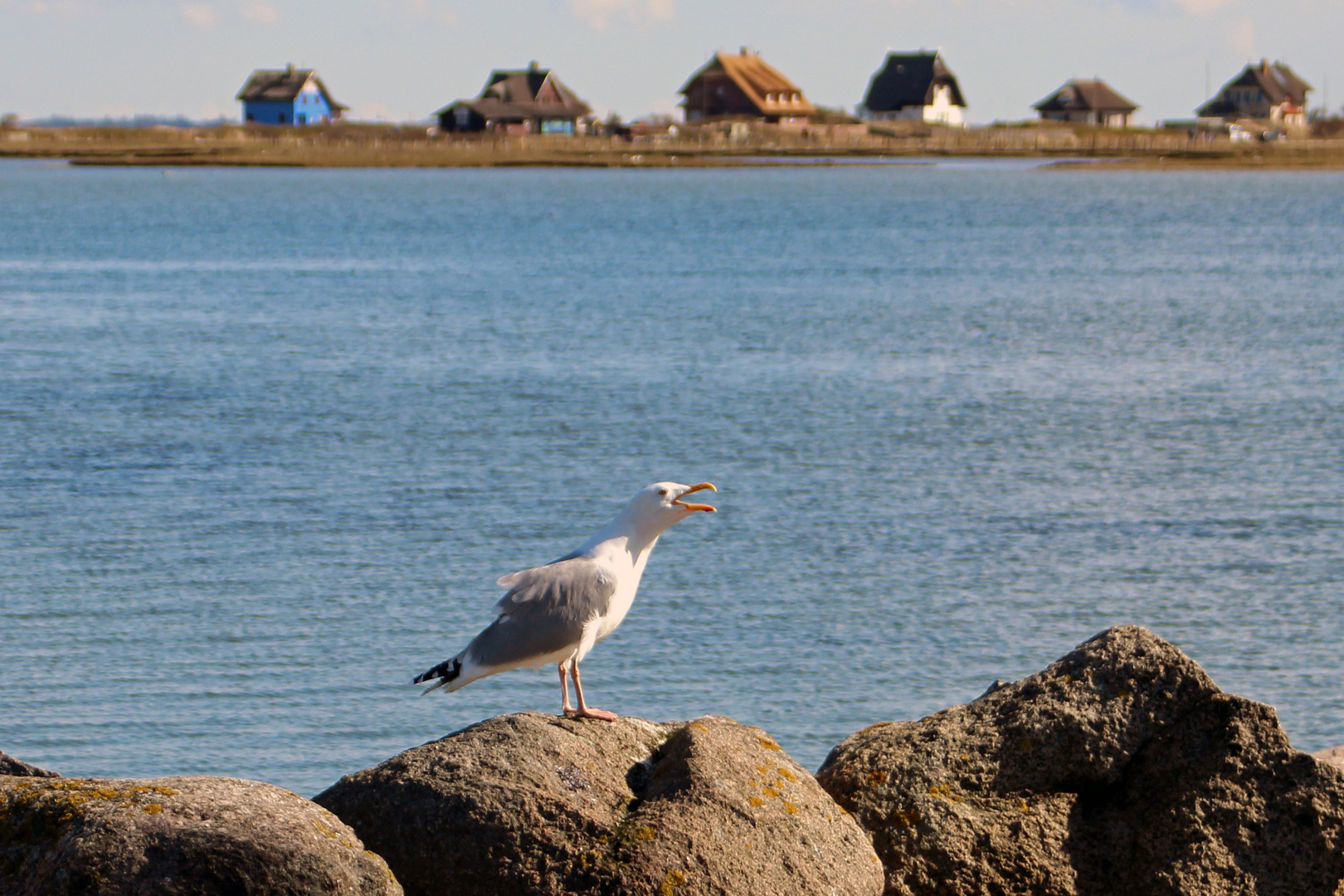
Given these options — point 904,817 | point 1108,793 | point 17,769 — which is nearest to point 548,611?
point 904,817

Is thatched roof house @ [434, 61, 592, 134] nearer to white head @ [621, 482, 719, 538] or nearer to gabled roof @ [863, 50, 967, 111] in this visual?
gabled roof @ [863, 50, 967, 111]

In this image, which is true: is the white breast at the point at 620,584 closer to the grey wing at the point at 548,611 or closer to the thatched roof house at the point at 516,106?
the grey wing at the point at 548,611

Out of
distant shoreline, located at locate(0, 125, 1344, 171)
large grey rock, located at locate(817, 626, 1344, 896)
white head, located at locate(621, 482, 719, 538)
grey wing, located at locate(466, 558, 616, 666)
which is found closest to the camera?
large grey rock, located at locate(817, 626, 1344, 896)

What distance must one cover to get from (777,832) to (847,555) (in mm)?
15005

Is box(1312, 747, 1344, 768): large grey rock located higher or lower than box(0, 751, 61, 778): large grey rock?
lower

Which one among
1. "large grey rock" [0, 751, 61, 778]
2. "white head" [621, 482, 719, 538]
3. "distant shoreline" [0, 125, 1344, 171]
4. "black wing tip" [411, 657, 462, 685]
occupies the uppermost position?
"distant shoreline" [0, 125, 1344, 171]

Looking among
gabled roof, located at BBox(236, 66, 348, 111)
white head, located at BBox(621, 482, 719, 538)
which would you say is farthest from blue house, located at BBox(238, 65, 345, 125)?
white head, located at BBox(621, 482, 719, 538)

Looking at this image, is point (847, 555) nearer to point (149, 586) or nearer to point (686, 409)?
point (149, 586)

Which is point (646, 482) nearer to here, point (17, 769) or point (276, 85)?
point (17, 769)

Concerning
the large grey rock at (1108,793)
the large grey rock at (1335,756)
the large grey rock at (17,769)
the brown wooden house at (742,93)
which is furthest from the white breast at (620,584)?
the brown wooden house at (742,93)

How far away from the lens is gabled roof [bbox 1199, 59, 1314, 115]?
187125 millimetres

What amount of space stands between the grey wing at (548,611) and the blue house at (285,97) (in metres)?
177

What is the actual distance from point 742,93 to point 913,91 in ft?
80.9

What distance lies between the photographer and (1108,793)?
7.00m
